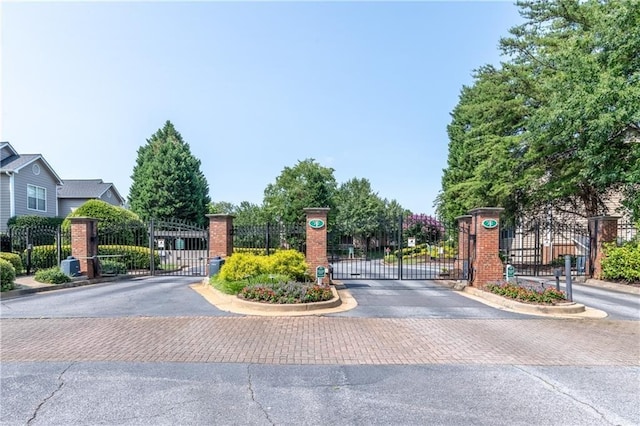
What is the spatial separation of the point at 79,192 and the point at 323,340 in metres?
35.9

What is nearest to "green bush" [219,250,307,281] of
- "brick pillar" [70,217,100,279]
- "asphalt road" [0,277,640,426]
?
"asphalt road" [0,277,640,426]

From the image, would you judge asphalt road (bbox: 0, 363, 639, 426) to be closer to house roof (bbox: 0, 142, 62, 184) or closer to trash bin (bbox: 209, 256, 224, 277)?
trash bin (bbox: 209, 256, 224, 277)

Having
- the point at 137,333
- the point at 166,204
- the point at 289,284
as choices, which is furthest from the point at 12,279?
the point at 166,204

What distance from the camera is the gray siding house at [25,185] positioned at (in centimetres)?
2584

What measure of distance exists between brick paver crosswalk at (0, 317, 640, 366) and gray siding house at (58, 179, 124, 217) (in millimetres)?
30546

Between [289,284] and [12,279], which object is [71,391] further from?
[12,279]

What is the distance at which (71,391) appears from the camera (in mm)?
4637

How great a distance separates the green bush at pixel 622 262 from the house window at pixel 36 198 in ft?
105

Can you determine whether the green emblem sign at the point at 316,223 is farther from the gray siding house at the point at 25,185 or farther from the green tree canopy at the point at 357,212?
the green tree canopy at the point at 357,212

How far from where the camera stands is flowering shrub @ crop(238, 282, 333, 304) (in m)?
9.52

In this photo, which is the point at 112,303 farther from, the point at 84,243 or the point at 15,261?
the point at 15,261

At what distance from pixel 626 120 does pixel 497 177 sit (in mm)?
5980

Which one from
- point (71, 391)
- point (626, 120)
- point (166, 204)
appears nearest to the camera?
point (71, 391)

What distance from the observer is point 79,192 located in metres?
36.0
